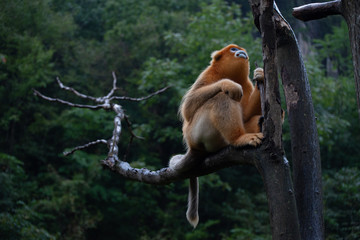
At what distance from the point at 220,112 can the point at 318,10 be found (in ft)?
3.37

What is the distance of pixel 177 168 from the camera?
3047 millimetres

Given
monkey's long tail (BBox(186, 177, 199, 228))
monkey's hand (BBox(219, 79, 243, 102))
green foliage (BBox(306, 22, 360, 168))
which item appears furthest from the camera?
green foliage (BBox(306, 22, 360, 168))

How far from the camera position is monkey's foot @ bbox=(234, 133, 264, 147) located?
257 cm

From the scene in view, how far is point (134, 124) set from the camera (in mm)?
11359

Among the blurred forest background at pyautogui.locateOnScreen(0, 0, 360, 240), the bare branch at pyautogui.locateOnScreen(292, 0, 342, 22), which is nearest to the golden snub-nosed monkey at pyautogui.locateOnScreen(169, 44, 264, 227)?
the bare branch at pyautogui.locateOnScreen(292, 0, 342, 22)

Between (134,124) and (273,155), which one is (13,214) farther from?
(273,155)

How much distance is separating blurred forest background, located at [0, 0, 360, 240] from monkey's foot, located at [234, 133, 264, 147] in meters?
5.15

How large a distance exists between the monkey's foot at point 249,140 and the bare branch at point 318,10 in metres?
0.96

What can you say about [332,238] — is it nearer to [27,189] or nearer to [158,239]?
Result: [158,239]

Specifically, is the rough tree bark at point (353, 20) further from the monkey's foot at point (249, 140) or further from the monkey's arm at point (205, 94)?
the monkey's arm at point (205, 94)

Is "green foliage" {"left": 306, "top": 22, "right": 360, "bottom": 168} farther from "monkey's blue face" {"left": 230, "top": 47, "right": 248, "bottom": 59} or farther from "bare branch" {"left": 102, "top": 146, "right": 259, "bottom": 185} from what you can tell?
"bare branch" {"left": 102, "top": 146, "right": 259, "bottom": 185}

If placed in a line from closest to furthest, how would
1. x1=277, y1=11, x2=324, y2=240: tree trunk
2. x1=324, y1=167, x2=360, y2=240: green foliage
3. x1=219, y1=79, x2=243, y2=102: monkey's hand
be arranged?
1. x1=277, y1=11, x2=324, y2=240: tree trunk
2. x1=219, y1=79, x2=243, y2=102: monkey's hand
3. x1=324, y1=167, x2=360, y2=240: green foliage

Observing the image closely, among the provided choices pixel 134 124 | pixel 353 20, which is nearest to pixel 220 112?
pixel 353 20

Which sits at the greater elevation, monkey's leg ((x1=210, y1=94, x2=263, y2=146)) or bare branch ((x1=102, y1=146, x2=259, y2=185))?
monkey's leg ((x1=210, y1=94, x2=263, y2=146))
